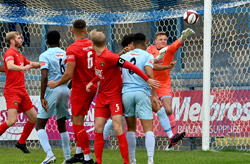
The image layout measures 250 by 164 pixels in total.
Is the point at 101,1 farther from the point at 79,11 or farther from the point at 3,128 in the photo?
the point at 3,128

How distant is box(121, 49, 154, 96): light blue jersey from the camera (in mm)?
6098

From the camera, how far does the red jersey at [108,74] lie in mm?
5813

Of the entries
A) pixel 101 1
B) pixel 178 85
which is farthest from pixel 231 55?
pixel 101 1

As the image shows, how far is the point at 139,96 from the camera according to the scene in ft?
19.8

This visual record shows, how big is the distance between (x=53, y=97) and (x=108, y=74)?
1.29 meters

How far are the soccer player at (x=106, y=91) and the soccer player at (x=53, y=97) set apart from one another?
880mm

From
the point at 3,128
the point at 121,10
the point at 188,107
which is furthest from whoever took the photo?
the point at 121,10

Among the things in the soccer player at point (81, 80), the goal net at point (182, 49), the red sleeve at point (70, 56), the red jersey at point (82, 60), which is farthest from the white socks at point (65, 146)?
the goal net at point (182, 49)

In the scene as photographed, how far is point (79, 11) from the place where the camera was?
11.5 metres

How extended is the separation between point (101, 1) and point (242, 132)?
4.56 meters

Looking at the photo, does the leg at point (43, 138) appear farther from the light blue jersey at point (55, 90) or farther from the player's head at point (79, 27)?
the player's head at point (79, 27)

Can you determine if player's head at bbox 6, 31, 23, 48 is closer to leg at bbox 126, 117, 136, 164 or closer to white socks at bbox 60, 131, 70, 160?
white socks at bbox 60, 131, 70, 160

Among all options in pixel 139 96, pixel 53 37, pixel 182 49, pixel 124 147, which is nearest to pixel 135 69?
pixel 139 96

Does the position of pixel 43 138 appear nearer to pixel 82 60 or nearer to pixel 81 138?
pixel 81 138
